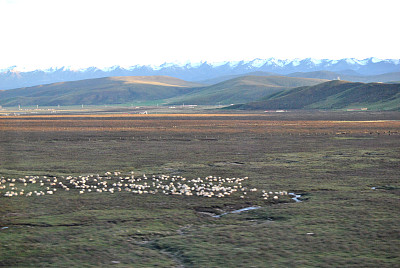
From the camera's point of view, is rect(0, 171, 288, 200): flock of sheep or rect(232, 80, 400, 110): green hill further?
rect(232, 80, 400, 110): green hill

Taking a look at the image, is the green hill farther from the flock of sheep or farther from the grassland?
the flock of sheep

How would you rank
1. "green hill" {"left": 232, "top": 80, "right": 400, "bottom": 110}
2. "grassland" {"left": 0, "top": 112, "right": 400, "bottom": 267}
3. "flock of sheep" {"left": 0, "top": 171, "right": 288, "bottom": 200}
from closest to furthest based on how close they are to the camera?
"grassland" {"left": 0, "top": 112, "right": 400, "bottom": 267}, "flock of sheep" {"left": 0, "top": 171, "right": 288, "bottom": 200}, "green hill" {"left": 232, "top": 80, "right": 400, "bottom": 110}

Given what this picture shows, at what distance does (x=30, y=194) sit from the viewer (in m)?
25.2

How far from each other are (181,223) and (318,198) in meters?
8.07

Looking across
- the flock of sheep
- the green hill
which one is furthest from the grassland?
the green hill

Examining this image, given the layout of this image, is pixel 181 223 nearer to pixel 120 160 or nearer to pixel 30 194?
pixel 30 194

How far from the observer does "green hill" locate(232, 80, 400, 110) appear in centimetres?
16350

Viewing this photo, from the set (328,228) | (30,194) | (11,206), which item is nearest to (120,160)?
(30,194)

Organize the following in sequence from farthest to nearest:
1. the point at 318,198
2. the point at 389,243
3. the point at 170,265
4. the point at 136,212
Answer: the point at 318,198, the point at 136,212, the point at 389,243, the point at 170,265

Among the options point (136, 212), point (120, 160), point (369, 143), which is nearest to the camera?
point (136, 212)

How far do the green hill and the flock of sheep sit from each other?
132603 mm

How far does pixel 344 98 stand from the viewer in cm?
18025

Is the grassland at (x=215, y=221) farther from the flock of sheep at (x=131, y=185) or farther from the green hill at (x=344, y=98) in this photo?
the green hill at (x=344, y=98)

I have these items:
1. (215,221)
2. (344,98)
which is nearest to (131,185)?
(215,221)
